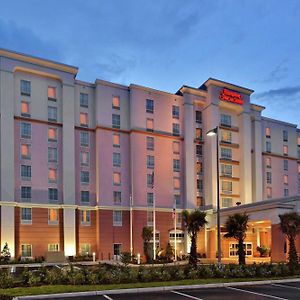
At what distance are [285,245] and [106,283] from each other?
28.1m

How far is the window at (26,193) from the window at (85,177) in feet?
24.9

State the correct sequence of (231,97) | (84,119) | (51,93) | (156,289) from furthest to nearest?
(231,97)
(84,119)
(51,93)
(156,289)

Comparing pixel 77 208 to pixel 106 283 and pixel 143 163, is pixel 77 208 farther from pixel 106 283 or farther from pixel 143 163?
pixel 106 283

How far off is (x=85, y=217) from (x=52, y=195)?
5.62 m

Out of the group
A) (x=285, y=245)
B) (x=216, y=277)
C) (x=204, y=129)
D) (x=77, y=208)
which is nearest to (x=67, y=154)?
(x=77, y=208)

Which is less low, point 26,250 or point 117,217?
point 117,217

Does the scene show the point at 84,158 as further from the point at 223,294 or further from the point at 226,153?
the point at 223,294

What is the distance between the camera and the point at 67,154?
188ft

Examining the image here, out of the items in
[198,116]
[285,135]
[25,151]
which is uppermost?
[198,116]

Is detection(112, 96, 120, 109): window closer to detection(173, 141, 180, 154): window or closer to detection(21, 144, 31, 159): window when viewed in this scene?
detection(173, 141, 180, 154): window

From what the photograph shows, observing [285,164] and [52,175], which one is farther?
[285,164]

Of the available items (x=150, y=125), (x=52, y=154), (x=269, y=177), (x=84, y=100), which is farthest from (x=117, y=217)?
(x=269, y=177)

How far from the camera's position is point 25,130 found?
2197 inches

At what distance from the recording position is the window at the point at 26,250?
53.2 m
